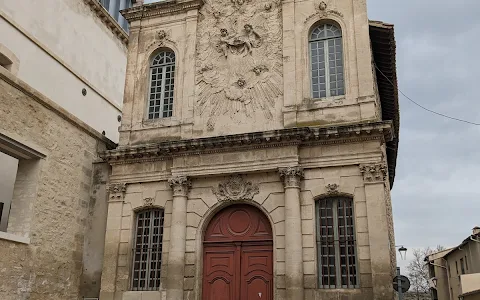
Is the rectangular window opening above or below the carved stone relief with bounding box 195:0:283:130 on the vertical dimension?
below

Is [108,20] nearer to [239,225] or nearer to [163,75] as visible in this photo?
[163,75]

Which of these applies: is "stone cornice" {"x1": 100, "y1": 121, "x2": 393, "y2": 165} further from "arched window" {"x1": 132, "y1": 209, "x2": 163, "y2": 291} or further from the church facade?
"arched window" {"x1": 132, "y1": 209, "x2": 163, "y2": 291}

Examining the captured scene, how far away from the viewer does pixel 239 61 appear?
13.9m

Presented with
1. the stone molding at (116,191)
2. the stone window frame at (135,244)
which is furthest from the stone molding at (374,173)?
the stone molding at (116,191)

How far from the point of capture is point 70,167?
13.5m

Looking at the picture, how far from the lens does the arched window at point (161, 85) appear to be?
47.4 ft

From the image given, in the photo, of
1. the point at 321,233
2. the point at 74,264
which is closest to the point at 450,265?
the point at 321,233

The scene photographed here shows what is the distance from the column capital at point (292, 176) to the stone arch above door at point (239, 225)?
1.23 m

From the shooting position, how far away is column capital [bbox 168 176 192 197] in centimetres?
1283

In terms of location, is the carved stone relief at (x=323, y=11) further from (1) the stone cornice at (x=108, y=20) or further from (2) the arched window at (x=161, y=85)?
(1) the stone cornice at (x=108, y=20)

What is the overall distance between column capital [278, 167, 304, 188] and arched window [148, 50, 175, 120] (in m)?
4.27

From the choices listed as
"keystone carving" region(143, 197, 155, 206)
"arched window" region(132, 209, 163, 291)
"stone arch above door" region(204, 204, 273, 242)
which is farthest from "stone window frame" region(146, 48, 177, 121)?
"stone arch above door" region(204, 204, 273, 242)

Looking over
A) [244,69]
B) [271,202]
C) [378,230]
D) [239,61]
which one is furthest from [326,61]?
[378,230]

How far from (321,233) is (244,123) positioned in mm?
3614
